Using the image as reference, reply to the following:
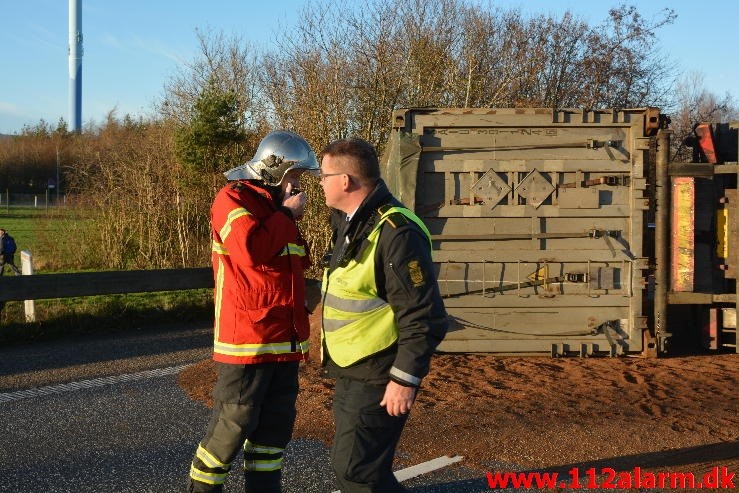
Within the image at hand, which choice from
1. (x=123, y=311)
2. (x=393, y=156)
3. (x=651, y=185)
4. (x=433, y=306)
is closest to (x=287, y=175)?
(x=433, y=306)

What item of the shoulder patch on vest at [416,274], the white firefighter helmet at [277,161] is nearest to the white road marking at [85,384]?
the white firefighter helmet at [277,161]

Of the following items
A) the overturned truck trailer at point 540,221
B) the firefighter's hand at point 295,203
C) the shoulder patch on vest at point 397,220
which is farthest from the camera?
the overturned truck trailer at point 540,221

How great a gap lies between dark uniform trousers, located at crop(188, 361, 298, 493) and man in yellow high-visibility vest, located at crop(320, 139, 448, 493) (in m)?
0.50

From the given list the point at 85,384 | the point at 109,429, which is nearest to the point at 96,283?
the point at 85,384

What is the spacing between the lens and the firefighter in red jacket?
3684 millimetres

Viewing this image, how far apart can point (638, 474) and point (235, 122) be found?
16553 mm

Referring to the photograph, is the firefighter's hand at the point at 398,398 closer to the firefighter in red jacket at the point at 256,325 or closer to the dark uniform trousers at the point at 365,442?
the dark uniform trousers at the point at 365,442

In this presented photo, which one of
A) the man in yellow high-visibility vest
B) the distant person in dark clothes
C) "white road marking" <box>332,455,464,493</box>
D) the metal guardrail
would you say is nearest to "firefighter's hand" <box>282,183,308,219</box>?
the man in yellow high-visibility vest

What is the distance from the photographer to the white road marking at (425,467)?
4698 mm

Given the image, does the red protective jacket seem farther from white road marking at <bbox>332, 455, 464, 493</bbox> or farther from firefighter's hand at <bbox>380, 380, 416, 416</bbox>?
white road marking at <bbox>332, 455, 464, 493</bbox>

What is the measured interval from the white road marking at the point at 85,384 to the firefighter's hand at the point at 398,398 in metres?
4.74

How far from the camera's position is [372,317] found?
3.24 metres

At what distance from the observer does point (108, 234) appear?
17.9m

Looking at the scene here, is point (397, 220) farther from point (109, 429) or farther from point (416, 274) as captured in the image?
point (109, 429)
